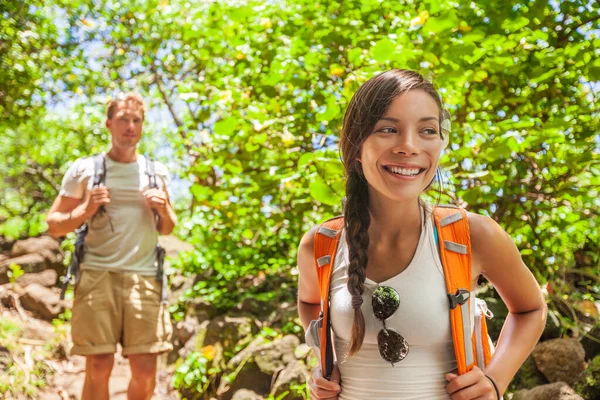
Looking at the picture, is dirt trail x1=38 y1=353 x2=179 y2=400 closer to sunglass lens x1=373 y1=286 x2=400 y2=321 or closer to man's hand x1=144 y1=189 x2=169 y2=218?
man's hand x1=144 y1=189 x2=169 y2=218

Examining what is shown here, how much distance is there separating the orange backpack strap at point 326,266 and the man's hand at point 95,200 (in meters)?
2.05

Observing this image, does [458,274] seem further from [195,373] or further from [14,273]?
[14,273]

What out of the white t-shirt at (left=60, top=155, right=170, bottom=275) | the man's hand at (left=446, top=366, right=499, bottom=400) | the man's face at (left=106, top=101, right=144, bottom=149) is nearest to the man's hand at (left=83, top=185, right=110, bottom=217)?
the white t-shirt at (left=60, top=155, right=170, bottom=275)

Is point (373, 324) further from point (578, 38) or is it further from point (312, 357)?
point (312, 357)

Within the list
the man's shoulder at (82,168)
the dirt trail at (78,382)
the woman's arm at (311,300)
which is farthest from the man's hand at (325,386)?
the dirt trail at (78,382)

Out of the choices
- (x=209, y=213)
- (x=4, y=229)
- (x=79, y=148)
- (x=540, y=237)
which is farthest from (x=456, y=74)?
(x=4, y=229)

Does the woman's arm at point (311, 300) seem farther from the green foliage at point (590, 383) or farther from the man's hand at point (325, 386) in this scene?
the green foliage at point (590, 383)

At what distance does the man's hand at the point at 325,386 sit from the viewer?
4.84ft

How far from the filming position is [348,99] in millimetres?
3338

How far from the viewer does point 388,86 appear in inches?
58.7

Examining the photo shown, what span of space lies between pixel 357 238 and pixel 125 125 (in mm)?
2479

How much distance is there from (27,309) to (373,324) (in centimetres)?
657

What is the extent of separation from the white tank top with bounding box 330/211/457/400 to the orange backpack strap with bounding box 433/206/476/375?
23mm

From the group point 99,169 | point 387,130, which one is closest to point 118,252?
point 99,169
